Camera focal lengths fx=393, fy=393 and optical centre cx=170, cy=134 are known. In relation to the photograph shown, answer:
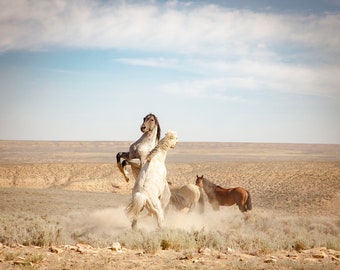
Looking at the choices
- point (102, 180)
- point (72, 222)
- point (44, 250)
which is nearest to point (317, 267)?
point (44, 250)

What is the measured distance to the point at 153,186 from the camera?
850 centimetres

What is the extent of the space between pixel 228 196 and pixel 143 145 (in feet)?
24.6

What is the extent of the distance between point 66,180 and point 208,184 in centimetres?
2498

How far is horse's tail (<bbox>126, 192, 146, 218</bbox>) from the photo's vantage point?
819 centimetres

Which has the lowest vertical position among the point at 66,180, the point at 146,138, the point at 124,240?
the point at 66,180

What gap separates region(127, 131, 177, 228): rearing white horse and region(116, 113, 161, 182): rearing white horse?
274mm

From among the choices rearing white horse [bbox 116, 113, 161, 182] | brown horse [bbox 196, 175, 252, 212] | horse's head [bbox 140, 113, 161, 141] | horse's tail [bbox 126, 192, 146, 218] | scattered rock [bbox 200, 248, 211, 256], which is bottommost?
brown horse [bbox 196, 175, 252, 212]

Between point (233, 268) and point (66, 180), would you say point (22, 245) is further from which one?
point (66, 180)

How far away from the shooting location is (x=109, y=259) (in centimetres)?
595

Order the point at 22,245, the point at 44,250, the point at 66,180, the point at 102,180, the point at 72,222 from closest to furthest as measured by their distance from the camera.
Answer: the point at 44,250 < the point at 22,245 < the point at 72,222 < the point at 102,180 < the point at 66,180

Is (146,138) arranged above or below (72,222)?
above

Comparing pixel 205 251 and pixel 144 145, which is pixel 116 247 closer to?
pixel 205 251

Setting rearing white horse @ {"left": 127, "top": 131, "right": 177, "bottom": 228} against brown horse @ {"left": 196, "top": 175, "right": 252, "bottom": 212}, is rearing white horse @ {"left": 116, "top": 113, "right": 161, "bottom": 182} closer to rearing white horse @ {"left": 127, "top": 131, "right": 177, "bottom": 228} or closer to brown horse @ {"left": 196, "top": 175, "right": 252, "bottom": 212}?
rearing white horse @ {"left": 127, "top": 131, "right": 177, "bottom": 228}

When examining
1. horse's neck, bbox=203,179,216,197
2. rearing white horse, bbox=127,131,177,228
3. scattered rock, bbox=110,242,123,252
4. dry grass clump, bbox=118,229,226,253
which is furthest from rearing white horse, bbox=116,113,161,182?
horse's neck, bbox=203,179,216,197
